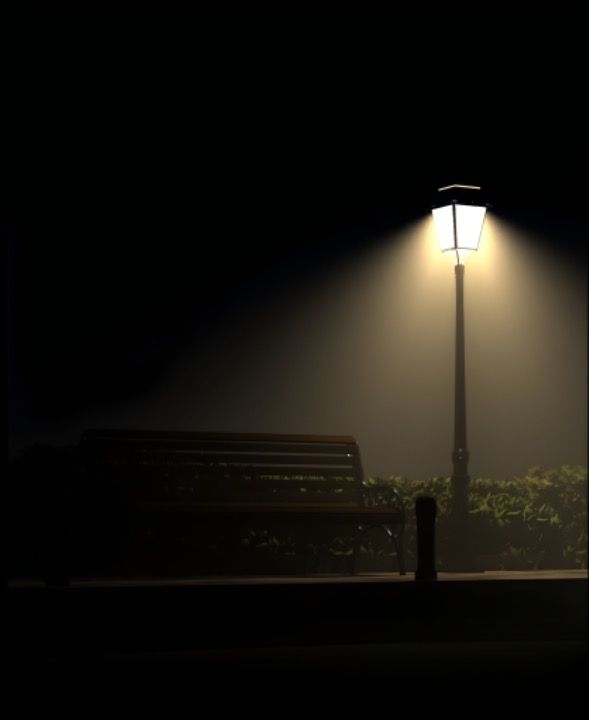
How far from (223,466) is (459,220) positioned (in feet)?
9.46

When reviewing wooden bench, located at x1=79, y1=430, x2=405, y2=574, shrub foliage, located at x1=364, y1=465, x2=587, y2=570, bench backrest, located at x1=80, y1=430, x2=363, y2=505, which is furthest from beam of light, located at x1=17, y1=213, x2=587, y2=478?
bench backrest, located at x1=80, y1=430, x2=363, y2=505

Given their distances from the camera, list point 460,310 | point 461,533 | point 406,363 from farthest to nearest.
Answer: point 406,363 → point 460,310 → point 461,533

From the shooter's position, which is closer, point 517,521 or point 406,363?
point 517,521

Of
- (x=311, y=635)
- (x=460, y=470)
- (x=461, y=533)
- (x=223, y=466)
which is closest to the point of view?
(x=311, y=635)

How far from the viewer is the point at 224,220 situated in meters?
13.4

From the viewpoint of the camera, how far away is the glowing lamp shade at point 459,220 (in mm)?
12758

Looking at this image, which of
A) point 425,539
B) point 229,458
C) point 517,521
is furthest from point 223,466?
point 517,521

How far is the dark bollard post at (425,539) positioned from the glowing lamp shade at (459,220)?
2.79 metres

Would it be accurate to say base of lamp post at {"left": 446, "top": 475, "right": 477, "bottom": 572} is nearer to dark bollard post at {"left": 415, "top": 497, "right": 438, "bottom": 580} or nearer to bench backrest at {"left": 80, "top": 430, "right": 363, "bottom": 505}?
bench backrest at {"left": 80, "top": 430, "right": 363, "bottom": 505}

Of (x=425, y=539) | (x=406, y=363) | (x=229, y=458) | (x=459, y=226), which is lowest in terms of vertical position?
(x=425, y=539)

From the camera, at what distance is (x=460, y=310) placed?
12578 mm

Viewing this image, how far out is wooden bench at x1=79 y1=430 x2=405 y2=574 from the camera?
10703 mm

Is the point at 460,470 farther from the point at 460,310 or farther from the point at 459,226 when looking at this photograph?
the point at 459,226

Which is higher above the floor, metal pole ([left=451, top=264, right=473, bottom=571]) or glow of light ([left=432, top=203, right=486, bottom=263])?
glow of light ([left=432, top=203, right=486, bottom=263])
